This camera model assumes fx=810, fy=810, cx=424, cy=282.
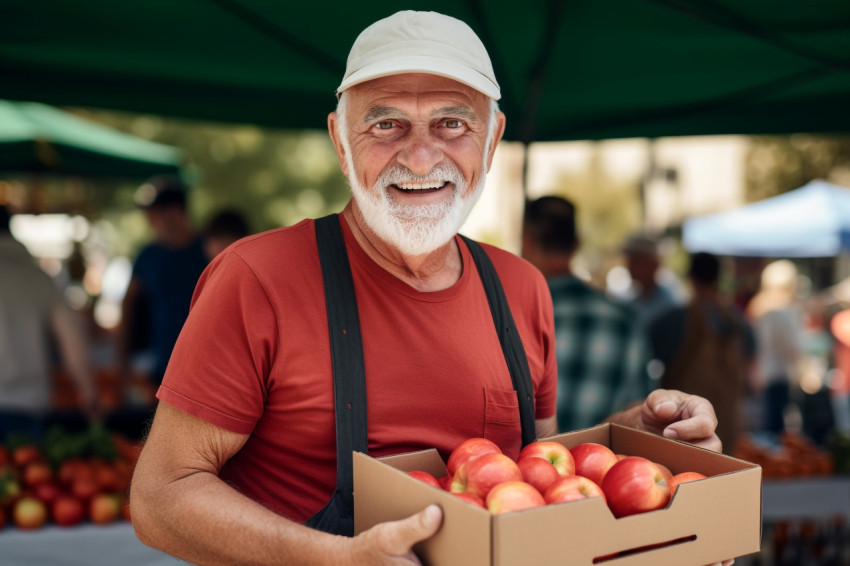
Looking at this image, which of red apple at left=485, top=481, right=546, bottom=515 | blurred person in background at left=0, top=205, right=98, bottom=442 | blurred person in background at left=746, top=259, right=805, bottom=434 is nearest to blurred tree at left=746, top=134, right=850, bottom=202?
blurred person in background at left=746, top=259, right=805, bottom=434

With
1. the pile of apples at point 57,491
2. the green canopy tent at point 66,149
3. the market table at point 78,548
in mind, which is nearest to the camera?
the market table at point 78,548

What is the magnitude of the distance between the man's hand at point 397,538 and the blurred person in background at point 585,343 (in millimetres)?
2692

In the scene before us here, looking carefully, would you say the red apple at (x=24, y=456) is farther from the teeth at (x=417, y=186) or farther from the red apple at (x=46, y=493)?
the teeth at (x=417, y=186)

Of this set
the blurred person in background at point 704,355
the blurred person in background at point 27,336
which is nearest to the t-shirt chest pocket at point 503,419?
the blurred person in background at point 704,355

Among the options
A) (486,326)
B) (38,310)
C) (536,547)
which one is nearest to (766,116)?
(486,326)

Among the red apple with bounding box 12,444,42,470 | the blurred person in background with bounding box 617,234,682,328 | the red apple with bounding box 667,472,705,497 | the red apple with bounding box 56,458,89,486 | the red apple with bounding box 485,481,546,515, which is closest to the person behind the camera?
the red apple with bounding box 485,481,546,515

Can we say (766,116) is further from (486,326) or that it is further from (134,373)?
(134,373)

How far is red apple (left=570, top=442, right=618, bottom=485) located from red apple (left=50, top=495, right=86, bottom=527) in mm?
2959

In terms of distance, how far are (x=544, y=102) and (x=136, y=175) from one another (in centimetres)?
497

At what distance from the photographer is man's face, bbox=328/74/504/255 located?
1.94 meters

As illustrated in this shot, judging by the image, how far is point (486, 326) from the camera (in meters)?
2.12

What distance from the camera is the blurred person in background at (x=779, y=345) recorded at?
9.08m

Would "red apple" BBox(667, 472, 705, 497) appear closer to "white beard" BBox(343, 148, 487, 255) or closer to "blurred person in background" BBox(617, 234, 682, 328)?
"white beard" BBox(343, 148, 487, 255)

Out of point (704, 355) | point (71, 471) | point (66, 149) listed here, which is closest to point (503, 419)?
point (71, 471)
